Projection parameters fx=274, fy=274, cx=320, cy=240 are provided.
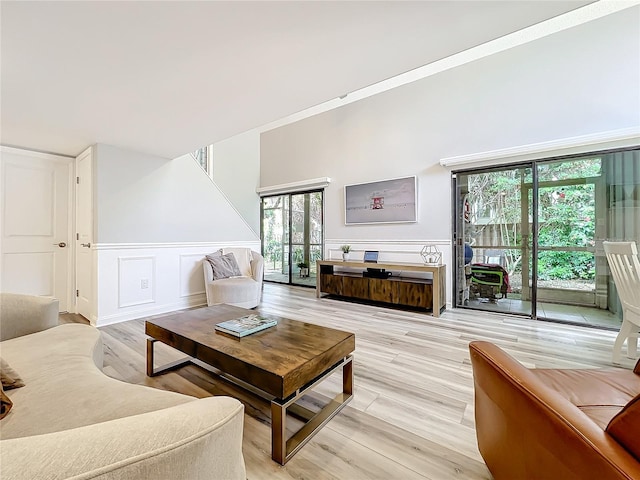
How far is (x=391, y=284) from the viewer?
4.06 metres

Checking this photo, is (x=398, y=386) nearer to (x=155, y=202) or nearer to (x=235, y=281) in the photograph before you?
(x=235, y=281)

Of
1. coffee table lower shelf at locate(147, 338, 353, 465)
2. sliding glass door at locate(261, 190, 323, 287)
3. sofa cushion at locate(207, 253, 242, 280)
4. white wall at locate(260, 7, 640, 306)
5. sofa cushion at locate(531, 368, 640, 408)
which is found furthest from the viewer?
sliding glass door at locate(261, 190, 323, 287)

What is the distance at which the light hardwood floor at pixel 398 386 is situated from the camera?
125cm

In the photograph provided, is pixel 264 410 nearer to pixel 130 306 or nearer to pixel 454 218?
pixel 130 306

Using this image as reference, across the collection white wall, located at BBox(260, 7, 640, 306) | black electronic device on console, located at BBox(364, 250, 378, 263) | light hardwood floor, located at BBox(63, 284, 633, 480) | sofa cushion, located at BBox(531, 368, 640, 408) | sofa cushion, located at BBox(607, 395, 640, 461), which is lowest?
light hardwood floor, located at BBox(63, 284, 633, 480)

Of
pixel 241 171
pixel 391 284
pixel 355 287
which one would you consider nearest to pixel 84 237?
pixel 241 171

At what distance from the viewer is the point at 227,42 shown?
160 centimetres

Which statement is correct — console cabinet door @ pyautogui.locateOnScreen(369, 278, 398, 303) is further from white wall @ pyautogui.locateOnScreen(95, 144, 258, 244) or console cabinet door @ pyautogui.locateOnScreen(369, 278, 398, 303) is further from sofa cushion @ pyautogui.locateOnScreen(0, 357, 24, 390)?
sofa cushion @ pyautogui.locateOnScreen(0, 357, 24, 390)

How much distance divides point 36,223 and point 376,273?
4.65 metres

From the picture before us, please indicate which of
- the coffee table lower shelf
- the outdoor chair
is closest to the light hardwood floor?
the coffee table lower shelf

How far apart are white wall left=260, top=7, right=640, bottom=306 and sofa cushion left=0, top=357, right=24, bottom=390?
13.8 feet

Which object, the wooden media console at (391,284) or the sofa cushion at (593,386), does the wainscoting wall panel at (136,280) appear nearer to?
the wooden media console at (391,284)

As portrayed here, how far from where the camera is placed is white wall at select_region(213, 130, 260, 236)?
232 inches

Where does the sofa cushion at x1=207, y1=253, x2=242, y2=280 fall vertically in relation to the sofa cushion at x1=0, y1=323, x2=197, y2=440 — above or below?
above
